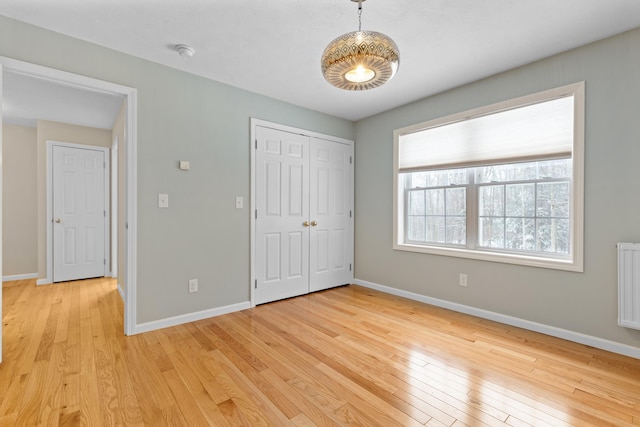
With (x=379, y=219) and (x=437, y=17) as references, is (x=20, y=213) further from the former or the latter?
(x=437, y=17)

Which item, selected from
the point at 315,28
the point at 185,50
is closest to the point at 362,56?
the point at 315,28

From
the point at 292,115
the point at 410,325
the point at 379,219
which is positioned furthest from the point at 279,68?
the point at 410,325

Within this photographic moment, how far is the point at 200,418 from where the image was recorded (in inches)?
61.9

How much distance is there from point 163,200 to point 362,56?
7.36ft

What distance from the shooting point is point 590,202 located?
2.39 metres

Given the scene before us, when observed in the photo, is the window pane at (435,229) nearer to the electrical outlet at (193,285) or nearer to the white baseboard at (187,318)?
the white baseboard at (187,318)

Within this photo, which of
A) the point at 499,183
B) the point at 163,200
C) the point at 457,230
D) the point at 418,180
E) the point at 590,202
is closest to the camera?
the point at 590,202

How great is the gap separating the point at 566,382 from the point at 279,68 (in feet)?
10.9

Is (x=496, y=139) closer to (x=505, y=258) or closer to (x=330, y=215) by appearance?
(x=505, y=258)

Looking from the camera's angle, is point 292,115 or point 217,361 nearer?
point 217,361

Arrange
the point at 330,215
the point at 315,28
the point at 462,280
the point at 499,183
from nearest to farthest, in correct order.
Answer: the point at 315,28
the point at 499,183
the point at 462,280
the point at 330,215

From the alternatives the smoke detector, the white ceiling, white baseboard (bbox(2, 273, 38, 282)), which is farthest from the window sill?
white baseboard (bbox(2, 273, 38, 282))

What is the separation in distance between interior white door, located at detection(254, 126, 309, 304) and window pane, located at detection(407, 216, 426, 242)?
1.36m

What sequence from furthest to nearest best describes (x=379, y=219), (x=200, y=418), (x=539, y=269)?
(x=379, y=219), (x=539, y=269), (x=200, y=418)
